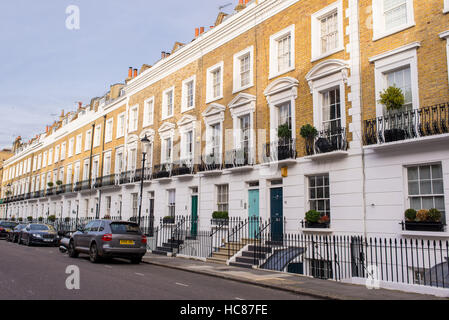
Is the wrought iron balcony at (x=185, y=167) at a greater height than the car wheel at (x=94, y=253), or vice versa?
the wrought iron balcony at (x=185, y=167)

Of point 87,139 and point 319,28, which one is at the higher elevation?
point 319,28

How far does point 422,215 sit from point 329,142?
415 cm

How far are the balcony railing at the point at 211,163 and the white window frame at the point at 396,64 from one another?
881 cm

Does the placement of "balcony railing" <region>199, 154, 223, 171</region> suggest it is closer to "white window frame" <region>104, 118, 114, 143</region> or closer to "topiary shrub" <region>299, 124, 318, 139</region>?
"topiary shrub" <region>299, 124, 318, 139</region>

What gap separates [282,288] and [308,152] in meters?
6.34

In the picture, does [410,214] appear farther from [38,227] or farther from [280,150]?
[38,227]

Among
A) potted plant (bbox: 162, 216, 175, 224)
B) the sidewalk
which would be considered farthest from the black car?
the sidewalk

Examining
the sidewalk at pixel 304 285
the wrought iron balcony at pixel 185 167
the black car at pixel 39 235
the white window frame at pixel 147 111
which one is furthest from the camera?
the white window frame at pixel 147 111

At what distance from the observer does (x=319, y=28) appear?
16.0m

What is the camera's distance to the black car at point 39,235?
25.0 metres

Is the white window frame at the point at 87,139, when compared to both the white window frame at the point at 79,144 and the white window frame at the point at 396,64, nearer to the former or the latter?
the white window frame at the point at 79,144

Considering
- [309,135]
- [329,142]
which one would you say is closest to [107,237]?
[309,135]

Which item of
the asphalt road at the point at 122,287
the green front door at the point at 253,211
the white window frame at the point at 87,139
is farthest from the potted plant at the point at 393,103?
the white window frame at the point at 87,139
